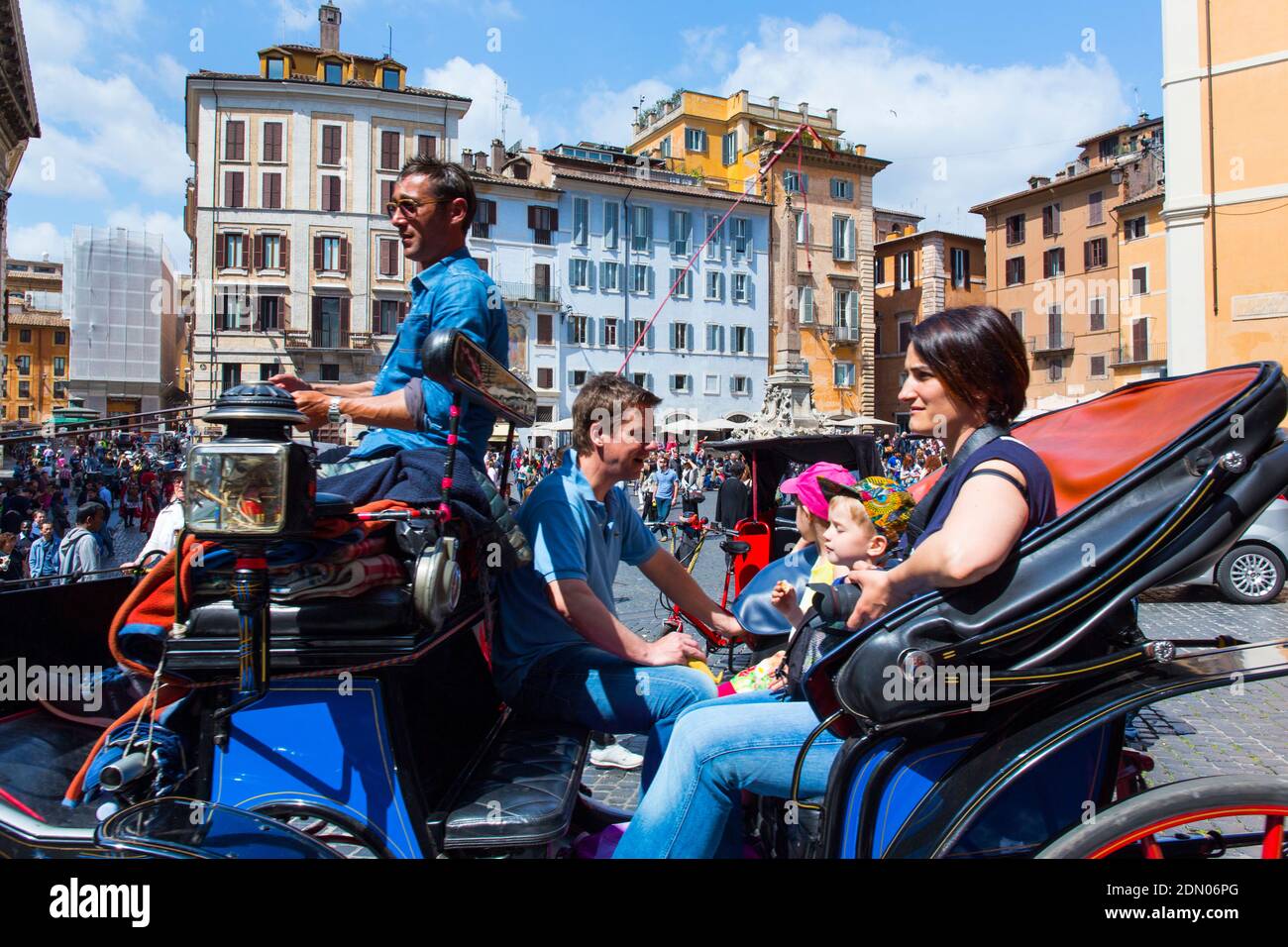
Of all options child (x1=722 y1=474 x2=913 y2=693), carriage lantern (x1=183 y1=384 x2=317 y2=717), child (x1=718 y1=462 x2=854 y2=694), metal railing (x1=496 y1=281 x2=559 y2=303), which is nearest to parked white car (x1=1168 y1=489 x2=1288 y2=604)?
child (x1=718 y1=462 x2=854 y2=694)

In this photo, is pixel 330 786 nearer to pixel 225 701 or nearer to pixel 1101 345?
pixel 225 701

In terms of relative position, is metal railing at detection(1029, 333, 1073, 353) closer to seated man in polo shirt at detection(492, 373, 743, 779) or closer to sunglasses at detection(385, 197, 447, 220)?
seated man in polo shirt at detection(492, 373, 743, 779)

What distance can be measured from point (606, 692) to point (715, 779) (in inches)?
22.3

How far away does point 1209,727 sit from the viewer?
18.5ft

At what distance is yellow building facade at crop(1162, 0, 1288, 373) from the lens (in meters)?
17.9

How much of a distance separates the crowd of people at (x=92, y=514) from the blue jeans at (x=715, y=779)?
1.43 meters

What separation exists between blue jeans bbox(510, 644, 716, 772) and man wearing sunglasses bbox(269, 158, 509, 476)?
66 centimetres

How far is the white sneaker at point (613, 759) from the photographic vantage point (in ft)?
16.8

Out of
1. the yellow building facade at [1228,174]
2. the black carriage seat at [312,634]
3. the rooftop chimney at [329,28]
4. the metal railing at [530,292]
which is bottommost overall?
the black carriage seat at [312,634]

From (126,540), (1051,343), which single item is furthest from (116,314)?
(1051,343)

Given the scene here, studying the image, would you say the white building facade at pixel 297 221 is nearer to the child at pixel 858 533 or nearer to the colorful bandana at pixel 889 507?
the child at pixel 858 533

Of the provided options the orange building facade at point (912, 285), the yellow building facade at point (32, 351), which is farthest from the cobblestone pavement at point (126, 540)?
the yellow building facade at point (32, 351)

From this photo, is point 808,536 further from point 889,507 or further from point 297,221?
point 297,221

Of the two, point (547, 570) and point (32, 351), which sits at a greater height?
point (32, 351)
